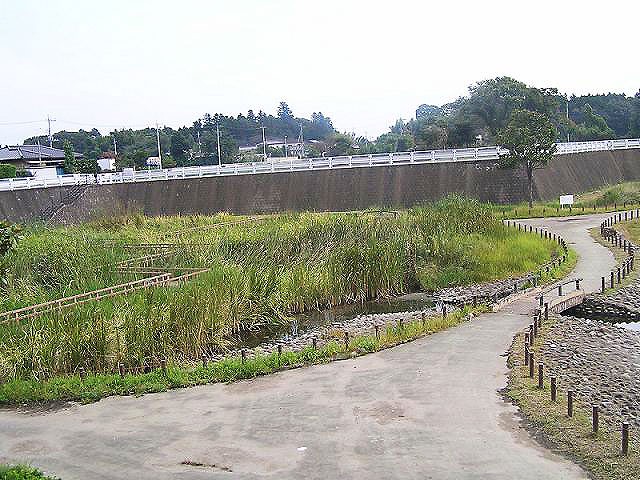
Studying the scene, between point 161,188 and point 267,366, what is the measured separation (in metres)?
34.2

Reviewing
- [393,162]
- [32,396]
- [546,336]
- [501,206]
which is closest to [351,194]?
[393,162]

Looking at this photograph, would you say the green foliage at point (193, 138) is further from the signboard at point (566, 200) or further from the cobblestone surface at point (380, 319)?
the cobblestone surface at point (380, 319)

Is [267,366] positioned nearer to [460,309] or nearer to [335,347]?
[335,347]

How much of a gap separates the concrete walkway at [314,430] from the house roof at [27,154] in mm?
57297

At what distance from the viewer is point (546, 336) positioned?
13.8m

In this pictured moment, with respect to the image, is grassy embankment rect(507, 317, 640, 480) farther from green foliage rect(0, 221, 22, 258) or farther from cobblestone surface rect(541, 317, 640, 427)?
green foliage rect(0, 221, 22, 258)

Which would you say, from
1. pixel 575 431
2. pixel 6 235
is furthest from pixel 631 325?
pixel 6 235

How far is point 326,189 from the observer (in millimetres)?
40250

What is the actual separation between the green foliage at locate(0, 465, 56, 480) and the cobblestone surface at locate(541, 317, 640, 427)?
713cm

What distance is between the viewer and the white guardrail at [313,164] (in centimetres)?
3703

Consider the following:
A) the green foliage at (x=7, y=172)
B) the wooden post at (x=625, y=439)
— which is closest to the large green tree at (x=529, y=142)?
the wooden post at (x=625, y=439)

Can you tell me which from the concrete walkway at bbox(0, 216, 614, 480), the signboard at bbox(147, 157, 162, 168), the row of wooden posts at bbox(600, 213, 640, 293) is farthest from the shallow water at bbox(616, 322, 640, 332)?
the signboard at bbox(147, 157, 162, 168)

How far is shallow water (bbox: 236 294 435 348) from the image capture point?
50.8 ft

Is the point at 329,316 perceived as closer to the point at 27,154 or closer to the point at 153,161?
the point at 27,154
